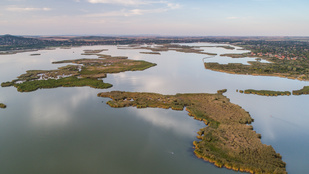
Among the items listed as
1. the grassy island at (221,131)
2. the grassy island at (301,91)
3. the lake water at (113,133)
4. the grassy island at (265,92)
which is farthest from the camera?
the grassy island at (301,91)

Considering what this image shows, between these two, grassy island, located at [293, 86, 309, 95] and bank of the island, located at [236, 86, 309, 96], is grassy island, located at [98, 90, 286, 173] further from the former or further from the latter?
grassy island, located at [293, 86, 309, 95]

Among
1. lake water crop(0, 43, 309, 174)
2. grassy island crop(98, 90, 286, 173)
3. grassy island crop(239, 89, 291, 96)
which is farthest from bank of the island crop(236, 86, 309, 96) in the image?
grassy island crop(98, 90, 286, 173)

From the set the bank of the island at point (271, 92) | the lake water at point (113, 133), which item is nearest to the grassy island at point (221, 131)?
the lake water at point (113, 133)

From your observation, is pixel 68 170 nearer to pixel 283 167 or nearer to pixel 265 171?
pixel 265 171

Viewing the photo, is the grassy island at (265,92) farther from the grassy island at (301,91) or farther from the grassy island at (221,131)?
the grassy island at (221,131)

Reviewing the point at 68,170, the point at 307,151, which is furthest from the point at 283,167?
the point at 68,170

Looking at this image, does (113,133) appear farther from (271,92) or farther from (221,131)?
(271,92)
